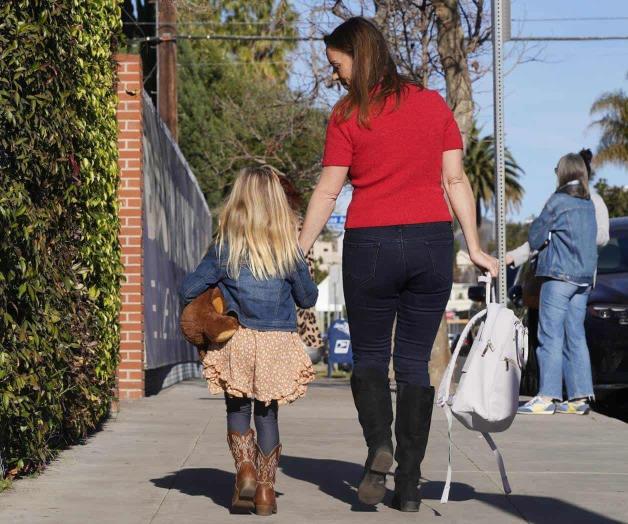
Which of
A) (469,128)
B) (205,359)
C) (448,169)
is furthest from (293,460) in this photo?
(469,128)

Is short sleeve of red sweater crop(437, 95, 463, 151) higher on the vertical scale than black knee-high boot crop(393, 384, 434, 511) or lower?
higher

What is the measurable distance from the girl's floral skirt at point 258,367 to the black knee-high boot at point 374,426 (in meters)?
0.27

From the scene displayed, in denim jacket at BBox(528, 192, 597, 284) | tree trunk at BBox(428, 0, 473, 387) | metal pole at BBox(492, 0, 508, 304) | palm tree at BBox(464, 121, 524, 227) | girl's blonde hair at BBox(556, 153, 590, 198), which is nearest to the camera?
metal pole at BBox(492, 0, 508, 304)

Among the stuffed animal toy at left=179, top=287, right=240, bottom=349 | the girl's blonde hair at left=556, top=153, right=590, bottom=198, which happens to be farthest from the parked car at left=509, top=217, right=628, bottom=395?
the stuffed animal toy at left=179, top=287, right=240, bottom=349

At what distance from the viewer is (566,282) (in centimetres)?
991

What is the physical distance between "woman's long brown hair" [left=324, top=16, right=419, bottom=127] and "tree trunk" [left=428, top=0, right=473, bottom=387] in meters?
8.10

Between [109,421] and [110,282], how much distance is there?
1.43 metres

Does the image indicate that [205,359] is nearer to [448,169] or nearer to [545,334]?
[448,169]

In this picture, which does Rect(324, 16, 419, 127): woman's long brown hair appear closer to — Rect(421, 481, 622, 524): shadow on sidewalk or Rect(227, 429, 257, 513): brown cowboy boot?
Rect(227, 429, 257, 513): brown cowboy boot

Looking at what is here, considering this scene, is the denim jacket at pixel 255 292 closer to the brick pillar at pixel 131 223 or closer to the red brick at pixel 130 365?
the brick pillar at pixel 131 223

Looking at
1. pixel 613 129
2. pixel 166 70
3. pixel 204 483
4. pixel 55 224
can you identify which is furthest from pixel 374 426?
pixel 613 129

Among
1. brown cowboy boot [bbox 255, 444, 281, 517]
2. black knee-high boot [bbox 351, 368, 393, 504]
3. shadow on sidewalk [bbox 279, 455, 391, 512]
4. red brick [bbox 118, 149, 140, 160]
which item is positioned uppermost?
red brick [bbox 118, 149, 140, 160]

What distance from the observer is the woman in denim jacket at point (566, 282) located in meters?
9.91

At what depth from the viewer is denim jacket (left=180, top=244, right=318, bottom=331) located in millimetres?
5602
